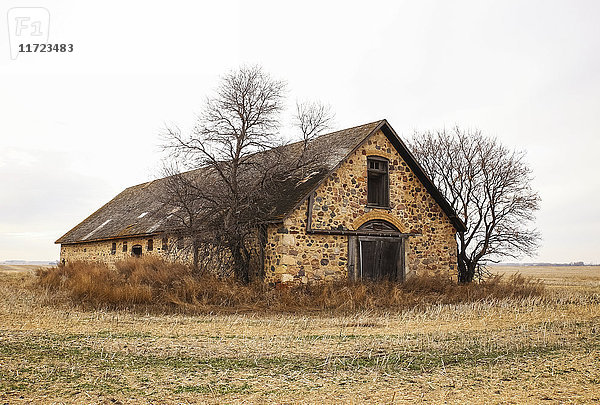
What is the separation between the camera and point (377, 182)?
20156 mm

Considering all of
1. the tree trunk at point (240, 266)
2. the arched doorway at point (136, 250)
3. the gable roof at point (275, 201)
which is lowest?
the tree trunk at point (240, 266)

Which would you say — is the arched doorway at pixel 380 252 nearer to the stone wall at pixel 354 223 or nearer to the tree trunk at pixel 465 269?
the stone wall at pixel 354 223

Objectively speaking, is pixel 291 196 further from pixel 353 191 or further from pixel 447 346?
pixel 447 346

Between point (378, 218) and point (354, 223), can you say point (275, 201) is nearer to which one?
point (354, 223)

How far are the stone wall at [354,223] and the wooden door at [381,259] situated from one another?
39 cm

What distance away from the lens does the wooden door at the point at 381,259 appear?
734 inches

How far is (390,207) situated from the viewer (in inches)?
765

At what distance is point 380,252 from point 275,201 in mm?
4084

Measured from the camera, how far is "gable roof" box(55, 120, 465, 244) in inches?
704

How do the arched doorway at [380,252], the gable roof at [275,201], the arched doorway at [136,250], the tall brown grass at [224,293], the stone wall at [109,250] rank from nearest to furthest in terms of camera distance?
the tall brown grass at [224,293], the gable roof at [275,201], the arched doorway at [380,252], the stone wall at [109,250], the arched doorway at [136,250]

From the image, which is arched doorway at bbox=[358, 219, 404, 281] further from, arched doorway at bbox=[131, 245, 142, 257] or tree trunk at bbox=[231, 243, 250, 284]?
arched doorway at bbox=[131, 245, 142, 257]

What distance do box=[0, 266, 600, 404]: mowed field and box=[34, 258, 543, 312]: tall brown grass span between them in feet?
4.09

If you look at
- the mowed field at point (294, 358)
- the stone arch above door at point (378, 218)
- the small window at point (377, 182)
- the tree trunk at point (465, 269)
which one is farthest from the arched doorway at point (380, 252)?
the tree trunk at point (465, 269)

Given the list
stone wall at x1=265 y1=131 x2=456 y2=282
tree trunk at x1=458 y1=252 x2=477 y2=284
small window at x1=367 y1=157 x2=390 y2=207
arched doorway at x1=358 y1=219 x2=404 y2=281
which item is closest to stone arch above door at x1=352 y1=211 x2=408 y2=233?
stone wall at x1=265 y1=131 x2=456 y2=282
